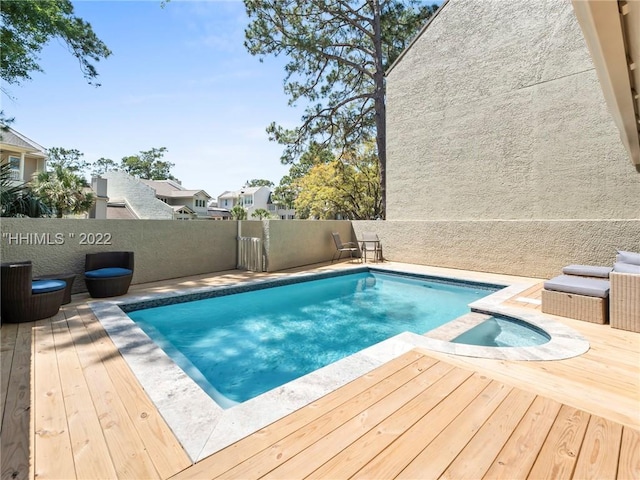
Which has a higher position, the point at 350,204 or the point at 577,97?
the point at 577,97

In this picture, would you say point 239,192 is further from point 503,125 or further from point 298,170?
point 503,125

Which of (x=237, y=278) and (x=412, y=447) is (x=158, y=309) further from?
(x=412, y=447)

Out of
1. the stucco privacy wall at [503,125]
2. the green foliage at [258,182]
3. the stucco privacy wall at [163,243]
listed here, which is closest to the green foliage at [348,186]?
the stucco privacy wall at [503,125]

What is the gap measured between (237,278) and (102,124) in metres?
12.7

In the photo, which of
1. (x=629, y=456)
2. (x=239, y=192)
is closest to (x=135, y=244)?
(x=629, y=456)

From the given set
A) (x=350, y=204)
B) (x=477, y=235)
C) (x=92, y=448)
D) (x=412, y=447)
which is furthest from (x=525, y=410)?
(x=350, y=204)

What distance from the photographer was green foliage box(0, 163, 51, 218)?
5870 mm

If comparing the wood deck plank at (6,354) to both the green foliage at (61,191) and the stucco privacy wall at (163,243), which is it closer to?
the stucco privacy wall at (163,243)

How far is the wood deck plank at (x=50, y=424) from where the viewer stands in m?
1.55

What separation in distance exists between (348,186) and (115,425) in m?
17.4

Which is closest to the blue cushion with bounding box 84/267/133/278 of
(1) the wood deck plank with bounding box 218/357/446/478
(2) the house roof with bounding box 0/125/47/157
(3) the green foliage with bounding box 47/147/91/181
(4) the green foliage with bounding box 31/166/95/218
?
(1) the wood deck plank with bounding box 218/357/446/478

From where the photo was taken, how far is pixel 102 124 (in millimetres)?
14242

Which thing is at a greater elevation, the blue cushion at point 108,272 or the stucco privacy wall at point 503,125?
the stucco privacy wall at point 503,125

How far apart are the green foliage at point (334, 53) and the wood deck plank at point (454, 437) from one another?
38.2ft
